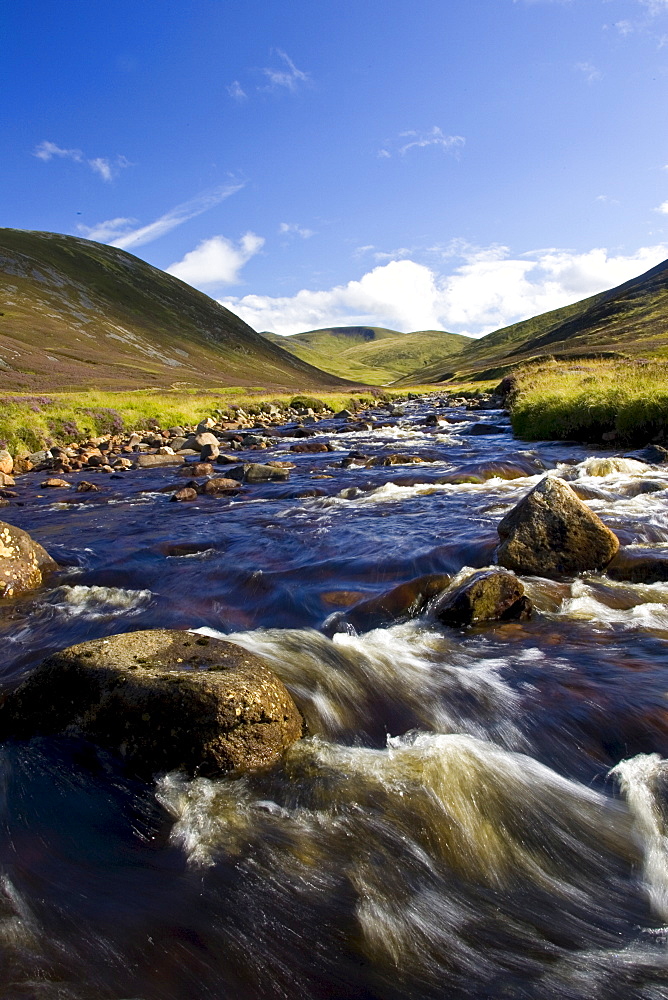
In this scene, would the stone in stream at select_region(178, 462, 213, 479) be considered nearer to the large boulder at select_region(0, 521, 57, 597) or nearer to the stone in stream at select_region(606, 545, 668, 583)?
the large boulder at select_region(0, 521, 57, 597)

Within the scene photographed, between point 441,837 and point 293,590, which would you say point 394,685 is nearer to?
point 441,837

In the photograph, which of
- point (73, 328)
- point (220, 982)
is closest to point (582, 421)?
point (220, 982)

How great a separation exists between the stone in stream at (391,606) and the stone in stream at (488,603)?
556 millimetres

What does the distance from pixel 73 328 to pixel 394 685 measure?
110m

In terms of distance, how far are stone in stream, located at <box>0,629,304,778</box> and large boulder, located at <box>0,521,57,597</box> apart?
4.47 meters

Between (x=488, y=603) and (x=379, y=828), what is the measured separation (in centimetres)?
415

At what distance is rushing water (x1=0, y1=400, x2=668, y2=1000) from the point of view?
3.38 metres

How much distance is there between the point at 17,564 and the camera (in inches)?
396

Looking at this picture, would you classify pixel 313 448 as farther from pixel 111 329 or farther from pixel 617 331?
pixel 617 331

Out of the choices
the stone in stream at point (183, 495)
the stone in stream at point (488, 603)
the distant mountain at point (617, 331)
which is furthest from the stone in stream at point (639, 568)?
the distant mountain at point (617, 331)

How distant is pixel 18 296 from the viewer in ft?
349

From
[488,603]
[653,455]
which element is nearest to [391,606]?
[488,603]

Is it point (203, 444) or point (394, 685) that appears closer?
point (394, 685)

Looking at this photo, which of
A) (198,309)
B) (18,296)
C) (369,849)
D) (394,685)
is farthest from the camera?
(198,309)
